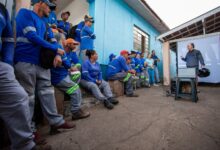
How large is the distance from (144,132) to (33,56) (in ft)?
6.61

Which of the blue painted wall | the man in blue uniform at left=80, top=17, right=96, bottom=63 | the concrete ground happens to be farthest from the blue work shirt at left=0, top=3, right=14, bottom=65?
the blue painted wall

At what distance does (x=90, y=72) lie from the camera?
12.5 ft

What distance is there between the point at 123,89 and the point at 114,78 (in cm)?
59

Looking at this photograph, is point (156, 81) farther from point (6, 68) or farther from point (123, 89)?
Result: point (6, 68)

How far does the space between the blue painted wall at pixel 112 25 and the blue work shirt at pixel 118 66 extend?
676 mm

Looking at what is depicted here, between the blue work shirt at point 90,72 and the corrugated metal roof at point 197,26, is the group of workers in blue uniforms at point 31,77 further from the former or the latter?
the corrugated metal roof at point 197,26

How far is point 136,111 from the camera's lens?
3266 mm

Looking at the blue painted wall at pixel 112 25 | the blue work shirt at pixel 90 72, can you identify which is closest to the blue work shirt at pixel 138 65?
the blue painted wall at pixel 112 25

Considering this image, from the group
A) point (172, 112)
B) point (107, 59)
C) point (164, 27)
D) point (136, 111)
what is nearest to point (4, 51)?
point (136, 111)

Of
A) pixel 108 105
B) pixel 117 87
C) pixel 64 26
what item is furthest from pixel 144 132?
pixel 64 26

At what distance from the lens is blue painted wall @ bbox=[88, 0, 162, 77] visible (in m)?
5.34

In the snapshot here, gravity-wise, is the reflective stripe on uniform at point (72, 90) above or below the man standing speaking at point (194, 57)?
below

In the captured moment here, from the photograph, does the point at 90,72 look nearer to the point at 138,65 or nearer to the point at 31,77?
the point at 31,77

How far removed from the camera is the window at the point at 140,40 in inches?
326
